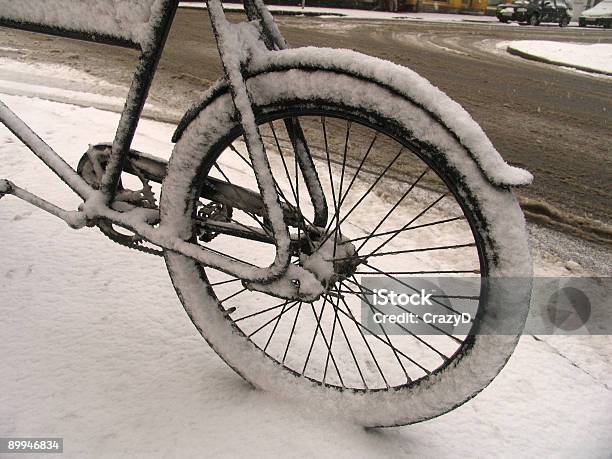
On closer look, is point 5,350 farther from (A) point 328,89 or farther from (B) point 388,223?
(B) point 388,223

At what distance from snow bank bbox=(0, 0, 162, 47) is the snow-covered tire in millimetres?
338

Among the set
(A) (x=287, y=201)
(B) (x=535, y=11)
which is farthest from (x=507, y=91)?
(B) (x=535, y=11)

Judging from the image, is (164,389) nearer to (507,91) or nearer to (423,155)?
(423,155)

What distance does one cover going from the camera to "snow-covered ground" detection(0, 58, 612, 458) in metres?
1.63

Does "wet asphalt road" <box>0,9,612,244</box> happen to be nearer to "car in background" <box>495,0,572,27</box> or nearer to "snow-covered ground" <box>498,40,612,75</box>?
"snow-covered ground" <box>498,40,612,75</box>

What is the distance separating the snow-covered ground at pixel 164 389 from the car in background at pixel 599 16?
100 feet

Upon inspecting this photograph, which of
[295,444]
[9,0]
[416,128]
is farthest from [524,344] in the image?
[9,0]

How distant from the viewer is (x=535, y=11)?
970 inches

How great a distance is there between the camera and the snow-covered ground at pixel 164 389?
→ 5.36ft

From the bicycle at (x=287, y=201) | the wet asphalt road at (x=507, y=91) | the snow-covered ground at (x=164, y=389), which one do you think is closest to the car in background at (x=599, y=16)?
the wet asphalt road at (x=507, y=91)

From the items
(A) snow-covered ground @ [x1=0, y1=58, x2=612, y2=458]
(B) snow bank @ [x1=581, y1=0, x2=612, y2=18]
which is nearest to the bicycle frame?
(A) snow-covered ground @ [x1=0, y1=58, x2=612, y2=458]

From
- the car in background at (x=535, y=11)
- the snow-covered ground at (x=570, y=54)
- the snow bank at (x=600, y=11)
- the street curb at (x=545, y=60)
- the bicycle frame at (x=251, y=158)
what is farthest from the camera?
the snow bank at (x=600, y=11)

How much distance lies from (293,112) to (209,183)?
44 cm

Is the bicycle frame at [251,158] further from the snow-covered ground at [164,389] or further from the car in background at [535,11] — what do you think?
the car in background at [535,11]
